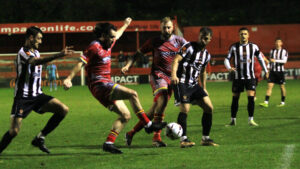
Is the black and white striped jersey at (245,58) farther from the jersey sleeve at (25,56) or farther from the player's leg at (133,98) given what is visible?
the jersey sleeve at (25,56)

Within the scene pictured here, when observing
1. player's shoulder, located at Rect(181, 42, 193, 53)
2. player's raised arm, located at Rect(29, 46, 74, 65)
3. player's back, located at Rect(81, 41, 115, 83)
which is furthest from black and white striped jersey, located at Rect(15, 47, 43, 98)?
player's shoulder, located at Rect(181, 42, 193, 53)

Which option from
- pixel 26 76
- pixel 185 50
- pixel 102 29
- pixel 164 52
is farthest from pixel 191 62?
pixel 26 76

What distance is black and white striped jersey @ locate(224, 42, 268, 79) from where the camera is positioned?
11961mm

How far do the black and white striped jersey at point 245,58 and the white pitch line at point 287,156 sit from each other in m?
3.53

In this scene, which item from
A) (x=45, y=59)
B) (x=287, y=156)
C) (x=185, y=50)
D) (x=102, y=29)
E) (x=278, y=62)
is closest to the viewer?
(x=287, y=156)

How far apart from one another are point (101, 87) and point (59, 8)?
157ft

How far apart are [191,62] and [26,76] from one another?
259 cm

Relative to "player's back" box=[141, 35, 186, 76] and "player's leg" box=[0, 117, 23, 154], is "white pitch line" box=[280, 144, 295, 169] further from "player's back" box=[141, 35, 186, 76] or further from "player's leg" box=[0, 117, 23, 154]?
"player's leg" box=[0, 117, 23, 154]

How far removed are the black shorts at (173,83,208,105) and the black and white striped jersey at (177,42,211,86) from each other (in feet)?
0.28

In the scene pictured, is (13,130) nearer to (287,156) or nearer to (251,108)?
(287,156)

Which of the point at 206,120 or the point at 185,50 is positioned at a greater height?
the point at 185,50

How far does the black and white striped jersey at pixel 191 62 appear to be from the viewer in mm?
8969

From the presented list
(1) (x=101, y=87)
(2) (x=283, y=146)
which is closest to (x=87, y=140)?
(1) (x=101, y=87)

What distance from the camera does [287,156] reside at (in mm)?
7645
